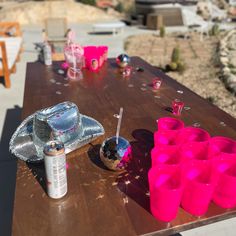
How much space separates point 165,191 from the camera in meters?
1.56

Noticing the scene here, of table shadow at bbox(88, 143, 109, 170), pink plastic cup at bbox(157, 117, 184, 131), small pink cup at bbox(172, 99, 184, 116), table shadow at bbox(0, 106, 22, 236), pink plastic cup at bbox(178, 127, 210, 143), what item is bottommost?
table shadow at bbox(0, 106, 22, 236)

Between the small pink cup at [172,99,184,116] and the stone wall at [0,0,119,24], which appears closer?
the small pink cup at [172,99,184,116]

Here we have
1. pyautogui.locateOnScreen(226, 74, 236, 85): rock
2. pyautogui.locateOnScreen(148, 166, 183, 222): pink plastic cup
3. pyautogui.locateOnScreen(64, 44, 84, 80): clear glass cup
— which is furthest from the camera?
pyautogui.locateOnScreen(226, 74, 236, 85): rock

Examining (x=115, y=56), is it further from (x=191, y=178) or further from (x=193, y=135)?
(x=191, y=178)

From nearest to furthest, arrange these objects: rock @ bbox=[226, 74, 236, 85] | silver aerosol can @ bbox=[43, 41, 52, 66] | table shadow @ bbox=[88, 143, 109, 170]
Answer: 1. table shadow @ bbox=[88, 143, 109, 170]
2. silver aerosol can @ bbox=[43, 41, 52, 66]
3. rock @ bbox=[226, 74, 236, 85]

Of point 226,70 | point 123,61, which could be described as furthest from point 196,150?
point 226,70

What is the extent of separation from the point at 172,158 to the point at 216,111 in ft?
4.64

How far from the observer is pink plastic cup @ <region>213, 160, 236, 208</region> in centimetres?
173

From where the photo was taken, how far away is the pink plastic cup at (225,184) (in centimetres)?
173

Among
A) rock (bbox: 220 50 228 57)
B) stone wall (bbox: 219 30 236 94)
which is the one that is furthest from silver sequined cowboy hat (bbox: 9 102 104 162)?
rock (bbox: 220 50 228 57)

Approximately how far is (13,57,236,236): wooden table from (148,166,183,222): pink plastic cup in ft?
0.19

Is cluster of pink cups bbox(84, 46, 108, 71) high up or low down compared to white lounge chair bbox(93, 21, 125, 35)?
up

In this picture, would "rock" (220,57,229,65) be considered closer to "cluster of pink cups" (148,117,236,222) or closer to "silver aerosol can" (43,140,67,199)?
"cluster of pink cups" (148,117,236,222)

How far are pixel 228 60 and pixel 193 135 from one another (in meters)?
6.76
